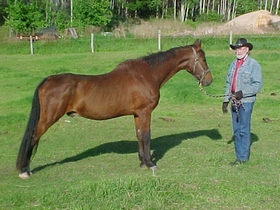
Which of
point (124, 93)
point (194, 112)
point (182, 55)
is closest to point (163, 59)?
point (182, 55)

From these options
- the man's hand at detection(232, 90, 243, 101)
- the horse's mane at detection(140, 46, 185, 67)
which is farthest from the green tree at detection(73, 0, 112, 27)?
the man's hand at detection(232, 90, 243, 101)

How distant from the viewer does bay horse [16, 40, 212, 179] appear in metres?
7.56

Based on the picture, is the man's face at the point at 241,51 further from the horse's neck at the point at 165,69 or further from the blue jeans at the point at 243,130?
the horse's neck at the point at 165,69

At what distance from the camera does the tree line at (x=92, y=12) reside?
41.6m

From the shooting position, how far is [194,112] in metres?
13.8

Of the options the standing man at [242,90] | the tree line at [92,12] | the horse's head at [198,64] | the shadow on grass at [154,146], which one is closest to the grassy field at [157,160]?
the shadow on grass at [154,146]

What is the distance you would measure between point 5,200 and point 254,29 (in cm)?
3835

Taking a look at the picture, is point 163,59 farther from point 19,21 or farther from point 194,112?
point 19,21

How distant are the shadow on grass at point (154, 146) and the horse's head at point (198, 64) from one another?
67.0 inches

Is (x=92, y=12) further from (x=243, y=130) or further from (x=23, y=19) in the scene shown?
(x=243, y=130)

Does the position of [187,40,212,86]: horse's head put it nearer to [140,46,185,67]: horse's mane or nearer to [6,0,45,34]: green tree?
[140,46,185,67]: horse's mane

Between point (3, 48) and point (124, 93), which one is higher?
point (124, 93)

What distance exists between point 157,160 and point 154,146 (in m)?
1.11

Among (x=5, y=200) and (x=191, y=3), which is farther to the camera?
(x=191, y=3)
